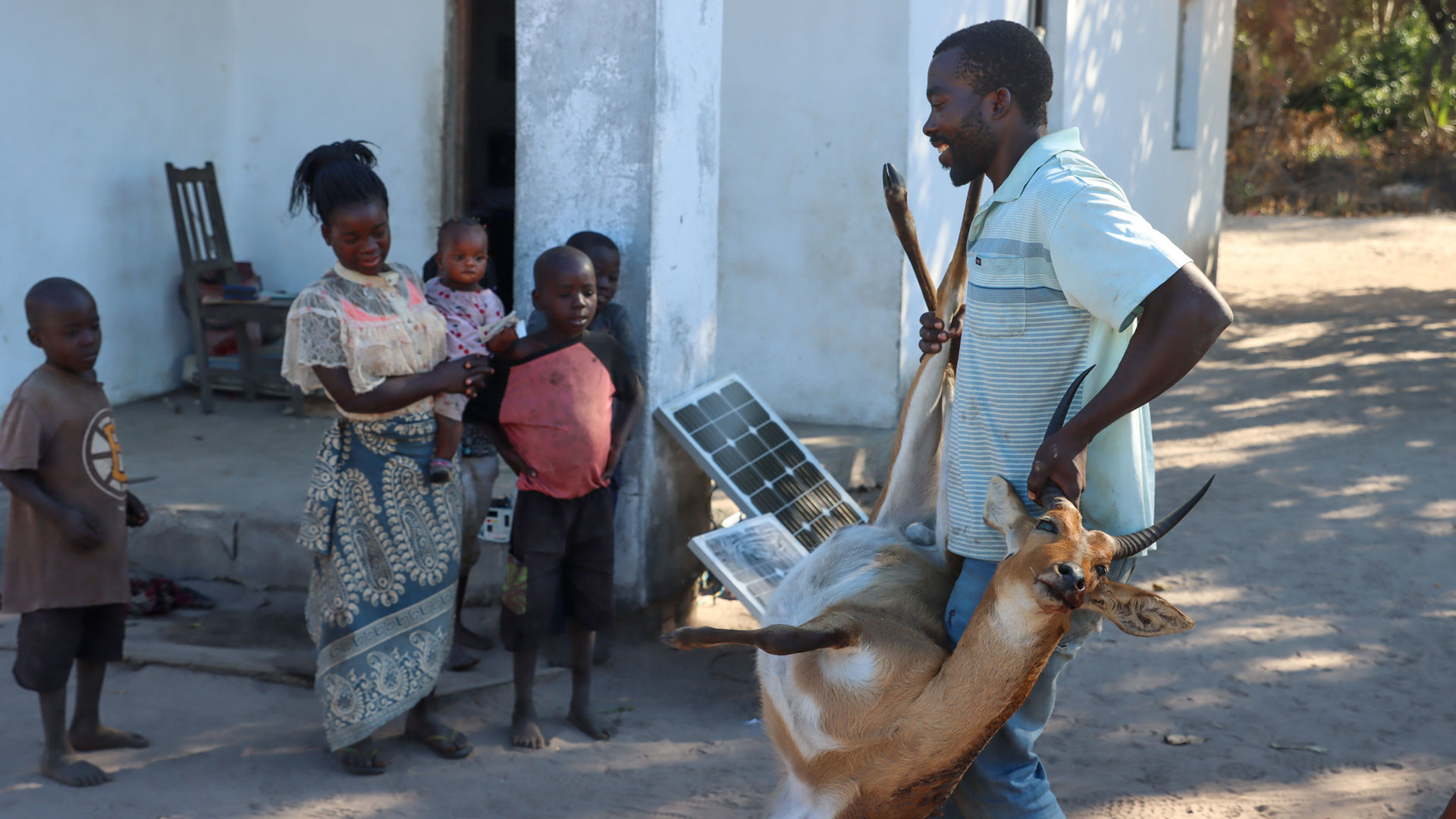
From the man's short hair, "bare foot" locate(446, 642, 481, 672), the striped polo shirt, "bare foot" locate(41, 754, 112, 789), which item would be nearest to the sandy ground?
"bare foot" locate(41, 754, 112, 789)

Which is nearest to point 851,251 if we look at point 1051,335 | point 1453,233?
point 1051,335

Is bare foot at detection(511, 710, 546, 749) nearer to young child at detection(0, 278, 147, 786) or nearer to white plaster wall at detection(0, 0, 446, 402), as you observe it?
young child at detection(0, 278, 147, 786)

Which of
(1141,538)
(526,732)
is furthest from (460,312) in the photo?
(1141,538)

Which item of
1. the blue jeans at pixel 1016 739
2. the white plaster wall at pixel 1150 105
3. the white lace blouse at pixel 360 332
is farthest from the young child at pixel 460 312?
the white plaster wall at pixel 1150 105

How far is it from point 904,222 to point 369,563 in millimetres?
1795

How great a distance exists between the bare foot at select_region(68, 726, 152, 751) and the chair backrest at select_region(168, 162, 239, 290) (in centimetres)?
372

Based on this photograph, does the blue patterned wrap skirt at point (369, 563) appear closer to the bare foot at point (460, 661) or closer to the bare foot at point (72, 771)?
the bare foot at point (72, 771)

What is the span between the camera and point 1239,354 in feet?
32.6

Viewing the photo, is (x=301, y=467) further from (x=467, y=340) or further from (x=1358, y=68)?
(x=1358, y=68)

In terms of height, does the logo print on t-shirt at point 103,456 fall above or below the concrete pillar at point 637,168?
below

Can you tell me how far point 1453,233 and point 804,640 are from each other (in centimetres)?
1580

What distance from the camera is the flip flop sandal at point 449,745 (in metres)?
3.66

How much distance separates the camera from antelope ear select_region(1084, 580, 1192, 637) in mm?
2045

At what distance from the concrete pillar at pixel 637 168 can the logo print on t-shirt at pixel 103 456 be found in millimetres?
1454
